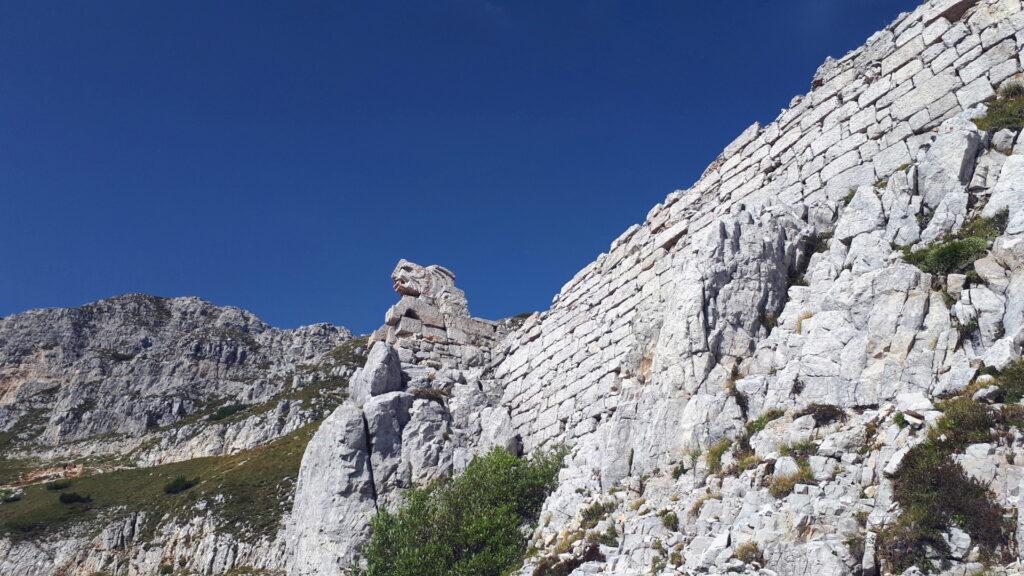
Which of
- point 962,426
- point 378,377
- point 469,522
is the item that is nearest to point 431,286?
point 378,377

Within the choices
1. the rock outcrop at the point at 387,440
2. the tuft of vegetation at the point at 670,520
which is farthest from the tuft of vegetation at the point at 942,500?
the rock outcrop at the point at 387,440

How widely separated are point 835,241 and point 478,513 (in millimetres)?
12763

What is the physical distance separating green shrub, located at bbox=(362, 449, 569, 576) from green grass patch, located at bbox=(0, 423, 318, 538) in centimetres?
2750

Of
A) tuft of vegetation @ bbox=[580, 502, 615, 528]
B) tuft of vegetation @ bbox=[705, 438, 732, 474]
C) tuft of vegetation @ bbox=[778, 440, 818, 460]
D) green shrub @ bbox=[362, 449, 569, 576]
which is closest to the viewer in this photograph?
tuft of vegetation @ bbox=[778, 440, 818, 460]

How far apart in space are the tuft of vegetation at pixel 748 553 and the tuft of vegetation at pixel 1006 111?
1180cm

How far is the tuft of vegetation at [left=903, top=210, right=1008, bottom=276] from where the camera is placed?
48.8 feet

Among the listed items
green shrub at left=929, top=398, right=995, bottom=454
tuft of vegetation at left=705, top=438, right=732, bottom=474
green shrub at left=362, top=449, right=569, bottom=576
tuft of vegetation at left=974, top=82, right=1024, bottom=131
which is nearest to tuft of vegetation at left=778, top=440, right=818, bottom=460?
tuft of vegetation at left=705, top=438, right=732, bottom=474

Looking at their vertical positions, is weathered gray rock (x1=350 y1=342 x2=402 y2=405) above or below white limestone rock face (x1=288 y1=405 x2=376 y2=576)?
above

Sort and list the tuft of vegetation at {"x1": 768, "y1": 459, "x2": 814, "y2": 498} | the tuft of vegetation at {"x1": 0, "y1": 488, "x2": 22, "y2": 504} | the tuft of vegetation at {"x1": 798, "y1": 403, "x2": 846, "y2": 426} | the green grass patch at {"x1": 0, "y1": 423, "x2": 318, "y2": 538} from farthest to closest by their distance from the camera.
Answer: the tuft of vegetation at {"x1": 0, "y1": 488, "x2": 22, "y2": 504} → the green grass patch at {"x1": 0, "y1": 423, "x2": 318, "y2": 538} → the tuft of vegetation at {"x1": 798, "y1": 403, "x2": 846, "y2": 426} → the tuft of vegetation at {"x1": 768, "y1": 459, "x2": 814, "y2": 498}

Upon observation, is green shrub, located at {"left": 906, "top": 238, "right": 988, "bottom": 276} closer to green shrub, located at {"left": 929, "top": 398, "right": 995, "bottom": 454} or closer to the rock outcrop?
green shrub, located at {"left": 929, "top": 398, "right": 995, "bottom": 454}

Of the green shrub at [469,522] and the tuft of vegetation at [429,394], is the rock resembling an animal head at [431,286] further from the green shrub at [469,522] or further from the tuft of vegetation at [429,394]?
the green shrub at [469,522]

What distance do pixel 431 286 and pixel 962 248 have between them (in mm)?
24979

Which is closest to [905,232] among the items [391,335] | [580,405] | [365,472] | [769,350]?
[769,350]

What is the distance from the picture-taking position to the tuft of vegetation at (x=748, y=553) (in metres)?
12.4
